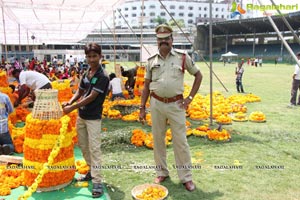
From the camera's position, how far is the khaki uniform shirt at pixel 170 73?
4.20 m

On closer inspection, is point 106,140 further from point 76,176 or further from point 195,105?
point 195,105

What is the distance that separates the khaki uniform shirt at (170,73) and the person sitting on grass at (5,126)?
3103mm

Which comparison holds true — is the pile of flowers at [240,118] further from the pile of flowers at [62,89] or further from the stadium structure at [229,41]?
the stadium structure at [229,41]

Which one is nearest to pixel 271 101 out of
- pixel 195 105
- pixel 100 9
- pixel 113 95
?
pixel 195 105

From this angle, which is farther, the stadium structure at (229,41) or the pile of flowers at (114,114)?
the stadium structure at (229,41)

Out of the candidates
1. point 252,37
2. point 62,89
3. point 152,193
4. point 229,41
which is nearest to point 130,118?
point 62,89

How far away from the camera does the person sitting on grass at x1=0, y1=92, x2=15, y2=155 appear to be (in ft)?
18.6

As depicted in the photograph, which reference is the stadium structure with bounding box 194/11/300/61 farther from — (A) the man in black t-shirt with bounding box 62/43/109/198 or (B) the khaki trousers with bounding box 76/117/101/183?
(B) the khaki trousers with bounding box 76/117/101/183

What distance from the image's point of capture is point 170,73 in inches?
166

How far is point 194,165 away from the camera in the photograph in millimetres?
5402

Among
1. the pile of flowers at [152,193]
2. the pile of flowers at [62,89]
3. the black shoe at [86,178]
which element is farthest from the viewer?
the pile of flowers at [62,89]

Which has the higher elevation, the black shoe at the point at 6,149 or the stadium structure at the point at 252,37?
the stadium structure at the point at 252,37

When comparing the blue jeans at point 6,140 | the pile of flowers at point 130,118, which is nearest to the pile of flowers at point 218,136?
the pile of flowers at point 130,118

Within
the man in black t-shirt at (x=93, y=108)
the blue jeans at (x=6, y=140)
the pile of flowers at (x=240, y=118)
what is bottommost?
the pile of flowers at (x=240, y=118)
